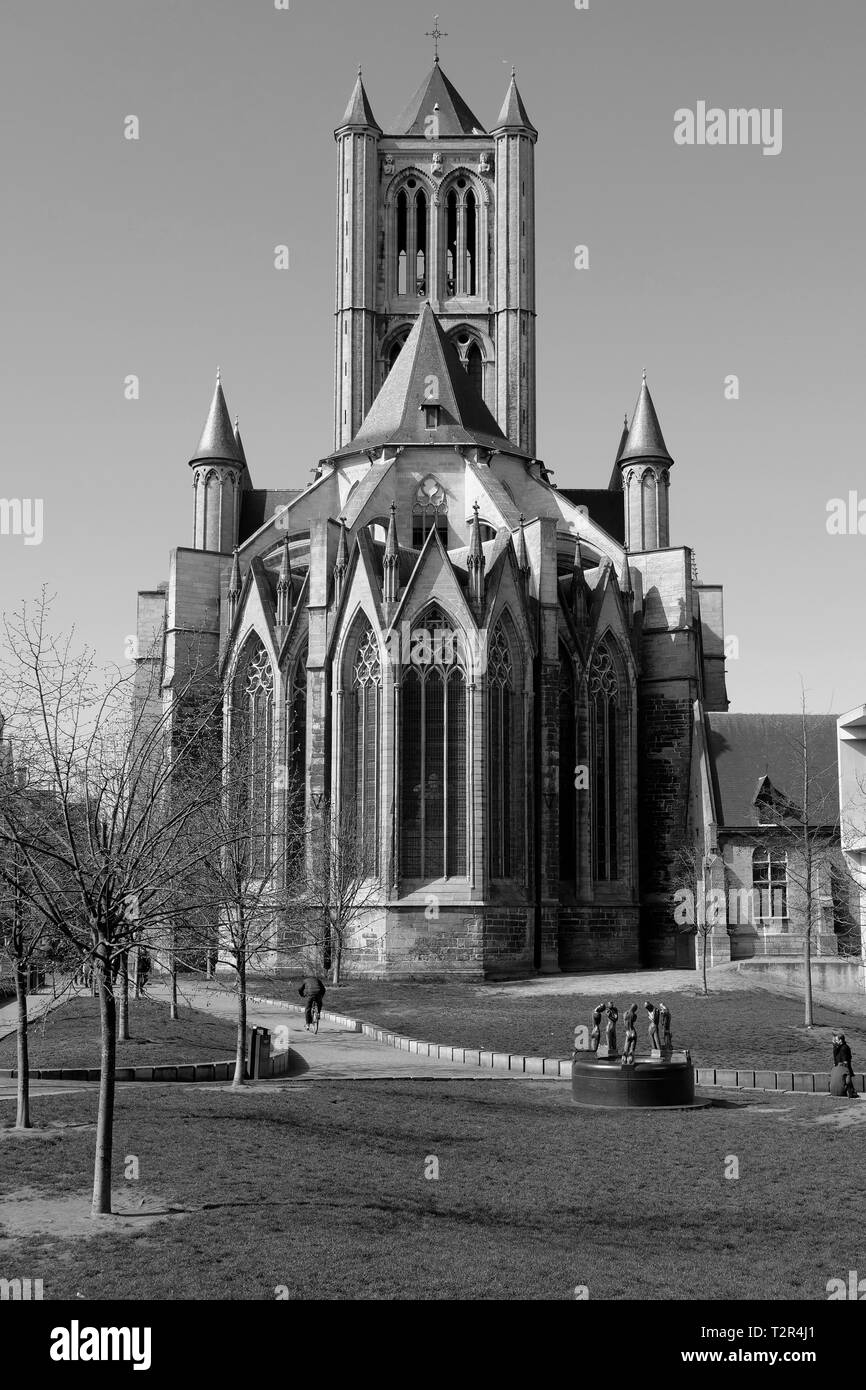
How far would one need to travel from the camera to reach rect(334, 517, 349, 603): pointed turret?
164ft

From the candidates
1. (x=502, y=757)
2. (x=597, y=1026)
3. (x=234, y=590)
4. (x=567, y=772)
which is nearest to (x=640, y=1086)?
(x=597, y=1026)

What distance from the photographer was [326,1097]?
2331 cm

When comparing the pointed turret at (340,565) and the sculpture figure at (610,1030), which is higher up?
the pointed turret at (340,565)

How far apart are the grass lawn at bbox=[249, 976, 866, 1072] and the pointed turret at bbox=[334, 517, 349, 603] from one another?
1264 cm

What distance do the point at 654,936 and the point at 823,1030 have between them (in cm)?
2045

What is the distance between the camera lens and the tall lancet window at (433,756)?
47406 millimetres

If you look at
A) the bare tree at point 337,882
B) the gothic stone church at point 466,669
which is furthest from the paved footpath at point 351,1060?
the gothic stone church at point 466,669

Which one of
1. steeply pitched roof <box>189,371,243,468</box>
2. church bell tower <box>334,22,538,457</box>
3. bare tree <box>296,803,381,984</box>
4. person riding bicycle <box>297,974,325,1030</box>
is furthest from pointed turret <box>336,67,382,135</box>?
→ person riding bicycle <box>297,974,325,1030</box>

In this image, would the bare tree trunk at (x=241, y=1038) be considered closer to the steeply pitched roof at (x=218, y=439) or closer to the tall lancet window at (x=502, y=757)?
the tall lancet window at (x=502, y=757)

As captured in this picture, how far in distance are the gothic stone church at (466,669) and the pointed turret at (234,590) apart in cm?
18

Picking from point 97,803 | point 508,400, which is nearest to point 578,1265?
point 97,803

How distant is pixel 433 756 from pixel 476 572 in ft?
19.3

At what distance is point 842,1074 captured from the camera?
2553 centimetres
